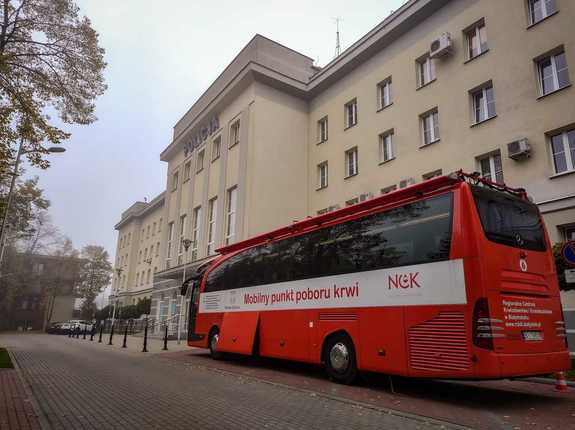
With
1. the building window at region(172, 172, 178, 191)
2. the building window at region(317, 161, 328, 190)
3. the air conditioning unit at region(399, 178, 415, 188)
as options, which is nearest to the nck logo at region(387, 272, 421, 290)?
the air conditioning unit at region(399, 178, 415, 188)

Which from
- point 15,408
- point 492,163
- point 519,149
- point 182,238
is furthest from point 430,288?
point 182,238

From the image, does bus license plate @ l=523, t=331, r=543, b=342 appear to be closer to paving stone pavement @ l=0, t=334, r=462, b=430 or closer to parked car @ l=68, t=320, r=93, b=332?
paving stone pavement @ l=0, t=334, r=462, b=430

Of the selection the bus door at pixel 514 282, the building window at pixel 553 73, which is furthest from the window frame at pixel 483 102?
the bus door at pixel 514 282

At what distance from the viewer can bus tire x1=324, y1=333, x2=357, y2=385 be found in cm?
935

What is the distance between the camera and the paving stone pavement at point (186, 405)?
5918mm

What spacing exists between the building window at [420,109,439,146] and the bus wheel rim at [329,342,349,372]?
492 inches

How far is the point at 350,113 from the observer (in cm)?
2511

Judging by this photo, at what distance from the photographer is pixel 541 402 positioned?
25.2 ft

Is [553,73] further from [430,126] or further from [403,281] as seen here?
[403,281]

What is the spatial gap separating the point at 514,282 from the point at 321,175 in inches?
769

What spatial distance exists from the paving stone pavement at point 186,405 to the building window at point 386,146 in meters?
14.4

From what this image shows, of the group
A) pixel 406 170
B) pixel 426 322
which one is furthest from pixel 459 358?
pixel 406 170

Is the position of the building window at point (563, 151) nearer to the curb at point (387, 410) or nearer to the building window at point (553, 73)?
the building window at point (553, 73)

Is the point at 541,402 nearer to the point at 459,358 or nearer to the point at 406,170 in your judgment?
the point at 459,358
